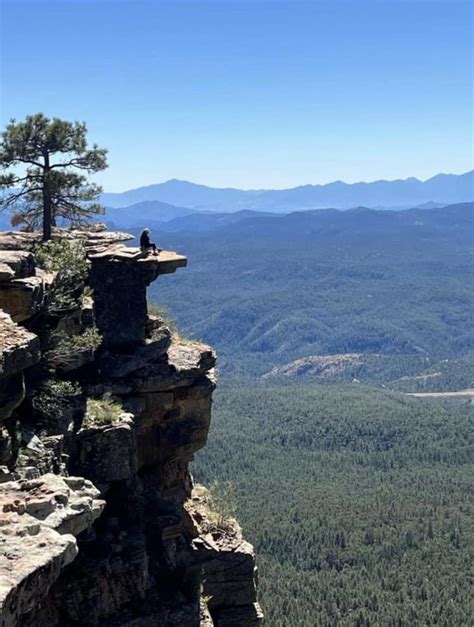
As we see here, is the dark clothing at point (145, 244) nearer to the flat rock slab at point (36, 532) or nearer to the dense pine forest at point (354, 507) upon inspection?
the dense pine forest at point (354, 507)

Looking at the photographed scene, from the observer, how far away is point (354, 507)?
117 m

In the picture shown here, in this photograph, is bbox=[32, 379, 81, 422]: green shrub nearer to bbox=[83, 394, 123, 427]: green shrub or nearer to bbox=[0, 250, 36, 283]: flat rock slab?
bbox=[83, 394, 123, 427]: green shrub

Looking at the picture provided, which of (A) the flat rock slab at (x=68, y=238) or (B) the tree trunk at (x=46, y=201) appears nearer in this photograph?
(A) the flat rock slab at (x=68, y=238)

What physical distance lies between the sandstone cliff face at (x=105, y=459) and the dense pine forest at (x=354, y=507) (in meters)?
5.04

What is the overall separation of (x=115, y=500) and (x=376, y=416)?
168638 mm

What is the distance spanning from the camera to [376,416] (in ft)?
610

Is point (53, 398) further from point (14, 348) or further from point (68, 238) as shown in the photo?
point (68, 238)

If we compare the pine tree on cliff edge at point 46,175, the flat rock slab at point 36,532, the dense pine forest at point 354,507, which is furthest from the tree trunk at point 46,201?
the flat rock slab at point 36,532

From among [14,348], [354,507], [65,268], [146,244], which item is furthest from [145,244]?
[354,507]

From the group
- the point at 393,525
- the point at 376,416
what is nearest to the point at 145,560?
the point at 393,525

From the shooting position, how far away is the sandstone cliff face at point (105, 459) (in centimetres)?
1611

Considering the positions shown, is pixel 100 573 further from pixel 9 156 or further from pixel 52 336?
pixel 9 156

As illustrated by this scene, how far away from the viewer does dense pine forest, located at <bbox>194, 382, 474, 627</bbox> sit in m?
83.5

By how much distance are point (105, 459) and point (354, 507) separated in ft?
329
